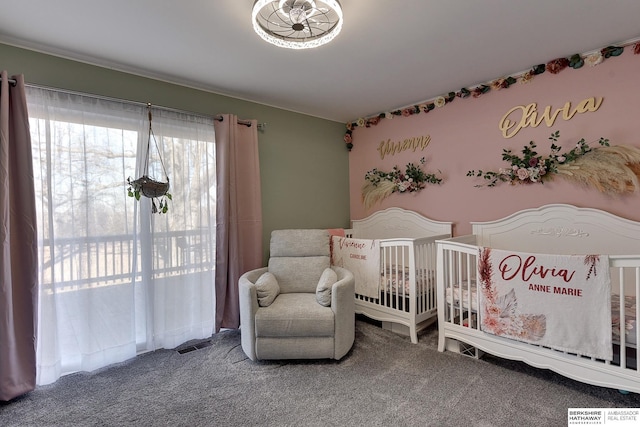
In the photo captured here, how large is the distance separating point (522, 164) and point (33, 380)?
159 inches

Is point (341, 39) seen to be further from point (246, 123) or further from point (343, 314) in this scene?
point (343, 314)

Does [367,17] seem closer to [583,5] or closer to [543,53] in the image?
[583,5]

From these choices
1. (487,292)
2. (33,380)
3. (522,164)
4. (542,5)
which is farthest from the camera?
(522,164)

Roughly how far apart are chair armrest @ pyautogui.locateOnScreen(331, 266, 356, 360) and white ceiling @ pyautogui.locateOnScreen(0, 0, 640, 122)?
180 cm

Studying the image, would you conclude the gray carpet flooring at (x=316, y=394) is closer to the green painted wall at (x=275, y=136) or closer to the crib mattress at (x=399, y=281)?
the crib mattress at (x=399, y=281)

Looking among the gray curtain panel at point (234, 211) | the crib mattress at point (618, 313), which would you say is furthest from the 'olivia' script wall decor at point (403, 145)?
the crib mattress at point (618, 313)

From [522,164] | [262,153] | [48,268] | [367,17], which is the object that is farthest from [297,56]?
[48,268]

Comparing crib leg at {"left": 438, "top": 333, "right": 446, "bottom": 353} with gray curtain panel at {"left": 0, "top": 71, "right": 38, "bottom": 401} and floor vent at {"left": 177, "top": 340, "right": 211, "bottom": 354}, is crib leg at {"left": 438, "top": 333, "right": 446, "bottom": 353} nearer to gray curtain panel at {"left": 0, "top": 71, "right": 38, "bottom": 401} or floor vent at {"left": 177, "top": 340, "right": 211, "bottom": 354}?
floor vent at {"left": 177, "top": 340, "right": 211, "bottom": 354}

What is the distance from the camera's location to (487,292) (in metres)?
2.16

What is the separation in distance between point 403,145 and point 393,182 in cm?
45

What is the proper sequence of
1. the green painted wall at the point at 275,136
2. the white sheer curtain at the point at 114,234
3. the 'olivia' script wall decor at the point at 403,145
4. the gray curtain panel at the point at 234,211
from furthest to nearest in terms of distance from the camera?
1. the 'olivia' script wall decor at the point at 403,145
2. the gray curtain panel at the point at 234,211
3. the green painted wall at the point at 275,136
4. the white sheer curtain at the point at 114,234

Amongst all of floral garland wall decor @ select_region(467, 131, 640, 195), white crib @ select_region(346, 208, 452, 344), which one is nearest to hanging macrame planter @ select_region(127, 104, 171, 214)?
white crib @ select_region(346, 208, 452, 344)

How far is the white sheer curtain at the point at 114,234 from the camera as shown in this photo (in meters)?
2.16

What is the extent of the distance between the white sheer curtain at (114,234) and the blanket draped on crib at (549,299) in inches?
92.1
